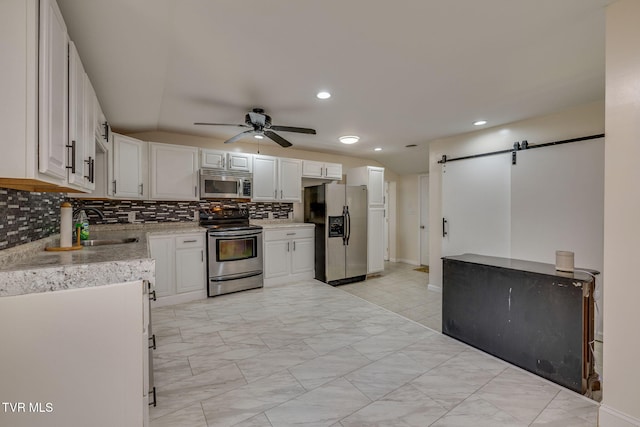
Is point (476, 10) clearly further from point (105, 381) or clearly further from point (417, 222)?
point (417, 222)

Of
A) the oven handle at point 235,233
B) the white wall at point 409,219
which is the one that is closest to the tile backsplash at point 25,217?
the oven handle at point 235,233

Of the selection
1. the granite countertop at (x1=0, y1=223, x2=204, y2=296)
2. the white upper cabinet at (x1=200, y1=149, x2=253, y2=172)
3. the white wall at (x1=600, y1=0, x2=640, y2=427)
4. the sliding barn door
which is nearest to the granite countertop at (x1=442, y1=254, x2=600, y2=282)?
the white wall at (x1=600, y1=0, x2=640, y2=427)

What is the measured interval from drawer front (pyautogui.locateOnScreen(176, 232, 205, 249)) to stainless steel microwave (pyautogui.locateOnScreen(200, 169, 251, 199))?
24.7 inches

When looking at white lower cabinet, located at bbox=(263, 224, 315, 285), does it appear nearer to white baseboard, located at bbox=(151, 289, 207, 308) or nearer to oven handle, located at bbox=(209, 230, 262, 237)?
oven handle, located at bbox=(209, 230, 262, 237)

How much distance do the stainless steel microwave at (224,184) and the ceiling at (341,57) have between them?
36.7 inches

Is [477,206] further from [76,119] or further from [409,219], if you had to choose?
[76,119]

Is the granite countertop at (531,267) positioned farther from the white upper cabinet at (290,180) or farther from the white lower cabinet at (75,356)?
the white upper cabinet at (290,180)

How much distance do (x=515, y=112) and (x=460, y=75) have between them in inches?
54.0

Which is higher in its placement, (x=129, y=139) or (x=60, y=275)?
(x=129, y=139)

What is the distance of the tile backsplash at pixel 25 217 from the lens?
1522mm

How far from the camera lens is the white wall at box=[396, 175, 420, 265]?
6527mm

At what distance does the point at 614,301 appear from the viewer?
1.62 m

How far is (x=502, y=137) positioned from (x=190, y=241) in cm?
439

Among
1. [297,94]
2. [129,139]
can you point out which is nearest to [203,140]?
[129,139]
